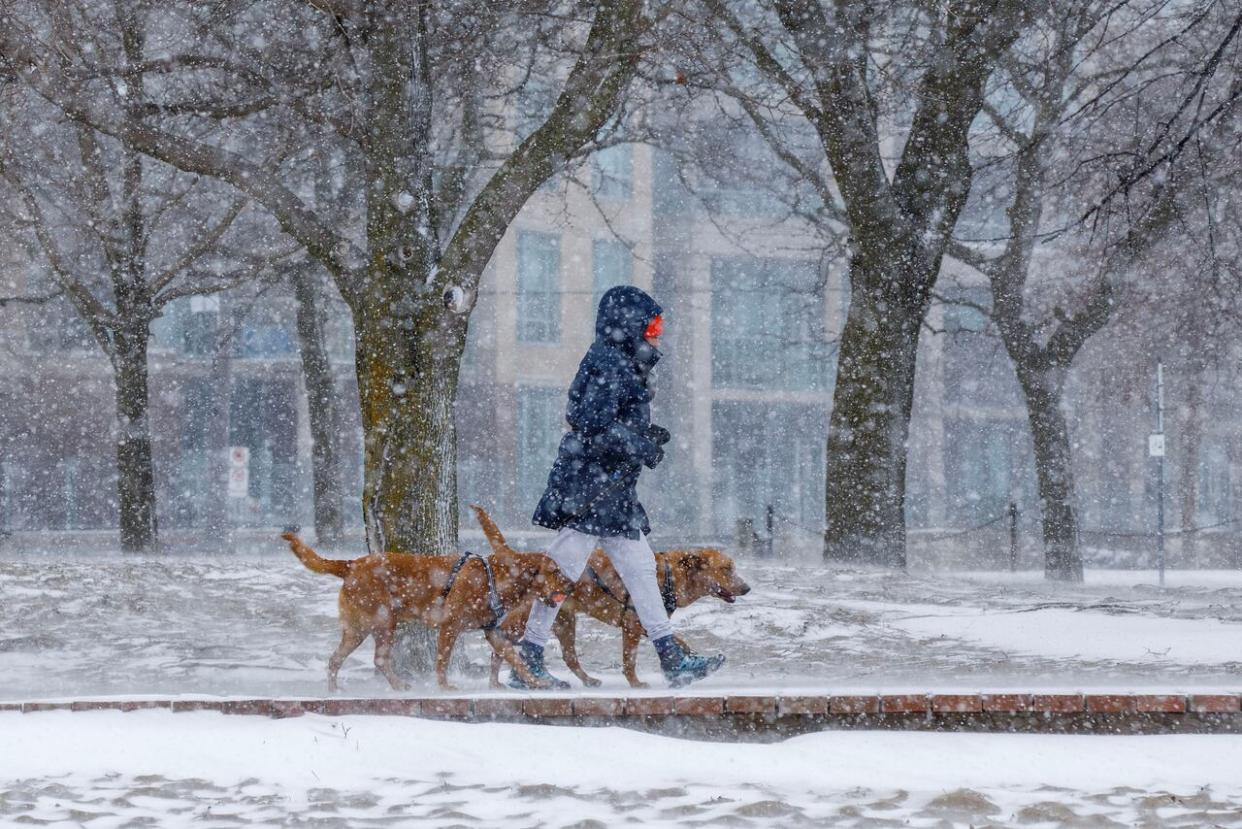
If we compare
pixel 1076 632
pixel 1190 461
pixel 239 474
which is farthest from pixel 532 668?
pixel 1190 461

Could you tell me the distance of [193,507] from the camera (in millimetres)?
38031

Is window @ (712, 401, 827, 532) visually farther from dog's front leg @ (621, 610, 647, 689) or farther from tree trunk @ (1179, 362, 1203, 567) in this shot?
dog's front leg @ (621, 610, 647, 689)

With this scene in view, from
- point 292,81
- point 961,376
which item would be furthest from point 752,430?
point 292,81

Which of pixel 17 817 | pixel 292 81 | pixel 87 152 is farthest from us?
pixel 87 152

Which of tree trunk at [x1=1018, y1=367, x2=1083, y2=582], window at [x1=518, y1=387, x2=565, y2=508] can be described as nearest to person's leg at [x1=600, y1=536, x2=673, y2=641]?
tree trunk at [x1=1018, y1=367, x2=1083, y2=582]

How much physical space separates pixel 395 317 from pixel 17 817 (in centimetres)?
472

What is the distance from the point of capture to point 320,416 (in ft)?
83.0

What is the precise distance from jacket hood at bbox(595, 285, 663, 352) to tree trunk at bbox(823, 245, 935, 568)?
8.99 meters

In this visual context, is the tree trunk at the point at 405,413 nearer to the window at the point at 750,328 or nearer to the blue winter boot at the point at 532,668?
the blue winter boot at the point at 532,668

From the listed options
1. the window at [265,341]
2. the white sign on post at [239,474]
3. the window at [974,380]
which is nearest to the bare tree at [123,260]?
the white sign on post at [239,474]

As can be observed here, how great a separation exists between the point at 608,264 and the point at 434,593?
35132 mm

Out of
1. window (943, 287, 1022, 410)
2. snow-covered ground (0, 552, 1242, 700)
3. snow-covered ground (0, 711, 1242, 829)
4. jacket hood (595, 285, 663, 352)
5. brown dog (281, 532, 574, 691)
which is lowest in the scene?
snow-covered ground (0, 552, 1242, 700)

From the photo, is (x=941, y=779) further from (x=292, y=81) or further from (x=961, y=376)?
(x=961, y=376)

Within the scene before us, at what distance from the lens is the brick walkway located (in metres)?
6.26
